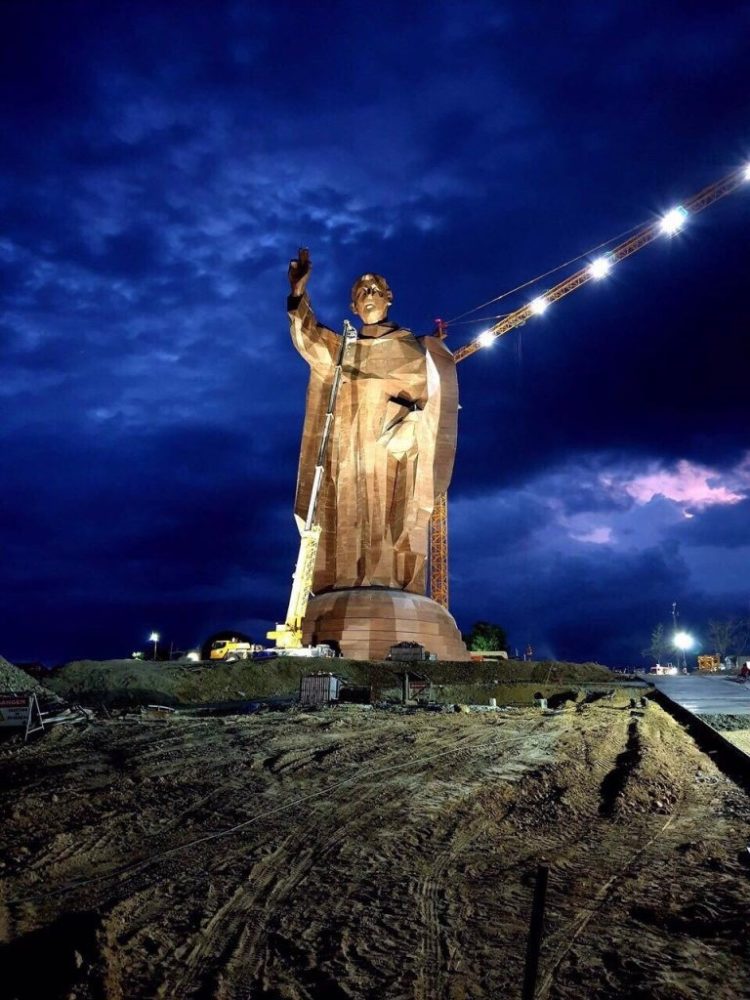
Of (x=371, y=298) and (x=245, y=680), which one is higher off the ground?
(x=371, y=298)

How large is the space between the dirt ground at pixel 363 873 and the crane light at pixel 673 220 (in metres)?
55.0

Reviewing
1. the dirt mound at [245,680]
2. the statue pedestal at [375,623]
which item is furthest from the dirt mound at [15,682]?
the statue pedestal at [375,623]

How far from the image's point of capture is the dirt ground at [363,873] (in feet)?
9.46

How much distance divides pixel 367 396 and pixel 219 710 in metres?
15.0

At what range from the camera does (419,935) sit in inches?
128

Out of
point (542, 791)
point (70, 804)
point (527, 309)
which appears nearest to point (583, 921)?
point (542, 791)

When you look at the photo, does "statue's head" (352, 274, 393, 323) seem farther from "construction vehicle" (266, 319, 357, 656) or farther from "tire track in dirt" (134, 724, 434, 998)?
"tire track in dirt" (134, 724, 434, 998)

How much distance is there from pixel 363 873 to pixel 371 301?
86.6 feet

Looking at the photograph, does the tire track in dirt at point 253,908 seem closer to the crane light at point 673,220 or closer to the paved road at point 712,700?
the paved road at point 712,700

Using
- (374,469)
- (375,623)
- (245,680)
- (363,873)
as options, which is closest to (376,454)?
(374,469)

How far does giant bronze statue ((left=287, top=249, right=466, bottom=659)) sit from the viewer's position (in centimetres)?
2498

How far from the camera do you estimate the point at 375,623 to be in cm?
2342

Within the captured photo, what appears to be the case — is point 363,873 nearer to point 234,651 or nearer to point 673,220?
point 234,651

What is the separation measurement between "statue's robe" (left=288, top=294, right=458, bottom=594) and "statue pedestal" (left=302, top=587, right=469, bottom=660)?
94 cm
